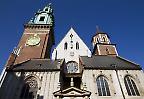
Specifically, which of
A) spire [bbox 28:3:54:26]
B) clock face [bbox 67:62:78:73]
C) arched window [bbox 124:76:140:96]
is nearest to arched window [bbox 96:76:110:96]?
arched window [bbox 124:76:140:96]

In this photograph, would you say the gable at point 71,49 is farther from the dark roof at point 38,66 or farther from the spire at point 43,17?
the spire at point 43,17

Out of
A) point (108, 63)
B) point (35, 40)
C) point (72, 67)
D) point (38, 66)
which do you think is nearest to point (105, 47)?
point (108, 63)

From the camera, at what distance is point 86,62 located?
→ 3020 centimetres

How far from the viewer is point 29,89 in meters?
25.1

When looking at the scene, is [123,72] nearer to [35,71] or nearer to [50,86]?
[50,86]

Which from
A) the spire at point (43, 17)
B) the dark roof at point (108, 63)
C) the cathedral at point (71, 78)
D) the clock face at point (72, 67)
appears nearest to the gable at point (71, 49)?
the cathedral at point (71, 78)

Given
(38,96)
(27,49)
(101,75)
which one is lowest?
(38,96)

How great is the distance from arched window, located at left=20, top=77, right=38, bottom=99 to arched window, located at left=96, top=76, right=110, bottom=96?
29.1 feet

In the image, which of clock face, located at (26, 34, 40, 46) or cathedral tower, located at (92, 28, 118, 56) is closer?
clock face, located at (26, 34, 40, 46)

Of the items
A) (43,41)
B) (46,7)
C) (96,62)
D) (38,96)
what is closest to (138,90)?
(96,62)

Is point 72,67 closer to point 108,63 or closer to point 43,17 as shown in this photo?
point 108,63

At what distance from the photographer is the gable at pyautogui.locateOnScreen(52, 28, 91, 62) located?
35.4m

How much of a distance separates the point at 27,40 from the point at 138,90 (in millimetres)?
25214

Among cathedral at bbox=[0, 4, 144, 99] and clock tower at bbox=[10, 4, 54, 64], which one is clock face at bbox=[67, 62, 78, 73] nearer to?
cathedral at bbox=[0, 4, 144, 99]
